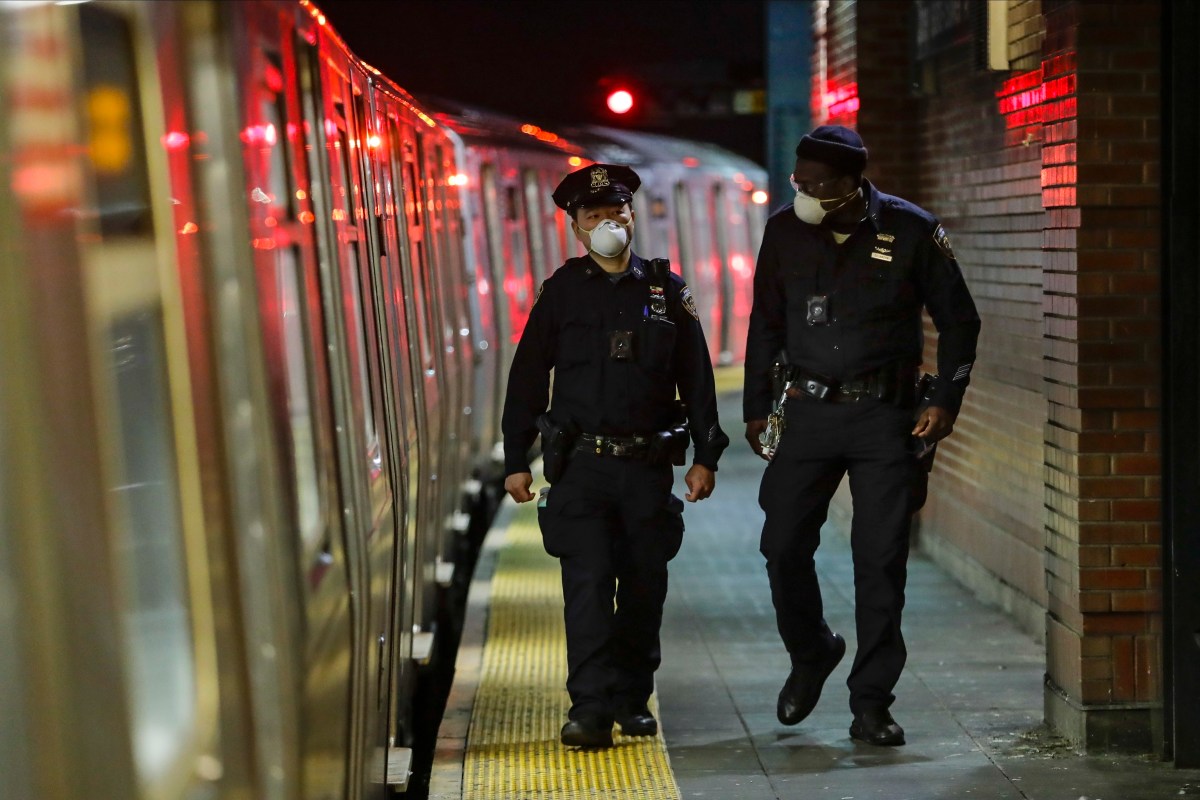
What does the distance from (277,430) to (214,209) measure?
372 mm

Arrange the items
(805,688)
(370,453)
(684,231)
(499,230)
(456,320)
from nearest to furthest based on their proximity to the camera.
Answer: (370,453) → (805,688) → (456,320) → (499,230) → (684,231)

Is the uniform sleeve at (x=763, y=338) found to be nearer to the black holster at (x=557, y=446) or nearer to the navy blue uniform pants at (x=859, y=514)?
the navy blue uniform pants at (x=859, y=514)

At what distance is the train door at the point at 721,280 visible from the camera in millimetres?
21062

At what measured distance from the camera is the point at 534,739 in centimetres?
586

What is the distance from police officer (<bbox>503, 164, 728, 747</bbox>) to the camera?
5.62 meters

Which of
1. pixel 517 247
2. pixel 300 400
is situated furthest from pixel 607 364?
pixel 517 247

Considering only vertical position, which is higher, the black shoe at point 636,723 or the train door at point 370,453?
the train door at point 370,453

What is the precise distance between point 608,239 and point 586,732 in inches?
60.6

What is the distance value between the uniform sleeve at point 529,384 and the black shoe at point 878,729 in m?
1.34

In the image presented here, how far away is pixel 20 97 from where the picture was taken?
180 centimetres

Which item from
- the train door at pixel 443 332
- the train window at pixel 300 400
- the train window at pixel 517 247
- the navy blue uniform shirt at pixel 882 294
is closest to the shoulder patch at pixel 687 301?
the navy blue uniform shirt at pixel 882 294

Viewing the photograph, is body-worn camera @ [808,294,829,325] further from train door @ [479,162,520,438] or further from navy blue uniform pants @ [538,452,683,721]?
train door @ [479,162,520,438]

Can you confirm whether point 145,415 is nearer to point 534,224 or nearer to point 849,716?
point 849,716

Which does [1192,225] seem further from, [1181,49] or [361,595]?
[361,595]
